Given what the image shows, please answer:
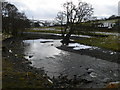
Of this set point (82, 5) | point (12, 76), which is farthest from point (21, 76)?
point (82, 5)

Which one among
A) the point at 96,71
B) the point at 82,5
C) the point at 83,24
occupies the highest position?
the point at 82,5

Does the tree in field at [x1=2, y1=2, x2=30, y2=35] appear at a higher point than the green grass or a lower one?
higher

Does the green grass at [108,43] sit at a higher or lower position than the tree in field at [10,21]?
lower

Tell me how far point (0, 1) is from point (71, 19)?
89.0 ft

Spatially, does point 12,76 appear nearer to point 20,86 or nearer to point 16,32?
point 20,86

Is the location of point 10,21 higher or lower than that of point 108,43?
higher

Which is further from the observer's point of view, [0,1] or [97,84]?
[0,1]

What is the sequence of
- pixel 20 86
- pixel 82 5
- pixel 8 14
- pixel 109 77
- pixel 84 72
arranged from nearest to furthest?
pixel 20 86, pixel 109 77, pixel 84 72, pixel 82 5, pixel 8 14

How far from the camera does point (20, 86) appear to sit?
692 inches

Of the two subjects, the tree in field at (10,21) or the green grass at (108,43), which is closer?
the green grass at (108,43)

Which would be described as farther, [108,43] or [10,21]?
[10,21]

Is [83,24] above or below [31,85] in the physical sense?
above

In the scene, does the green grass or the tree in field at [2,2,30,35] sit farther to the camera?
the tree in field at [2,2,30,35]

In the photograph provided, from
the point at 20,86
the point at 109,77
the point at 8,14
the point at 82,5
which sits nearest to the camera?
the point at 20,86
